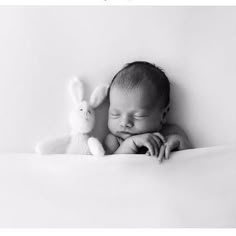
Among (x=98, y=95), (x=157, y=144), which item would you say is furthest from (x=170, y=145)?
(x=98, y=95)

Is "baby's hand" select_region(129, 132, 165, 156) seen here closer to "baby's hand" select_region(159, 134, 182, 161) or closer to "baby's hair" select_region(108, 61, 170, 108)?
"baby's hand" select_region(159, 134, 182, 161)

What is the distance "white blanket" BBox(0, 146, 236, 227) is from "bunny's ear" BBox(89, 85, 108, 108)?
0.64 ft

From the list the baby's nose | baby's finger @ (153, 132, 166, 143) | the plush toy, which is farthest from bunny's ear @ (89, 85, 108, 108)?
baby's finger @ (153, 132, 166, 143)

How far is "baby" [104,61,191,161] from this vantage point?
149 centimetres

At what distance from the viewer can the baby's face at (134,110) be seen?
4.94 ft

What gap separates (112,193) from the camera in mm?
1488

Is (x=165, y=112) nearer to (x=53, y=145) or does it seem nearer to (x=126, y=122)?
(x=126, y=122)

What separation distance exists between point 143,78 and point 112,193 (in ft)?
1.20

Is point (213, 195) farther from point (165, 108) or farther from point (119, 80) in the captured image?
point (119, 80)

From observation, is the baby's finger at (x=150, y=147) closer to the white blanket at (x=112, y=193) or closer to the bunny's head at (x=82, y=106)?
the white blanket at (x=112, y=193)
